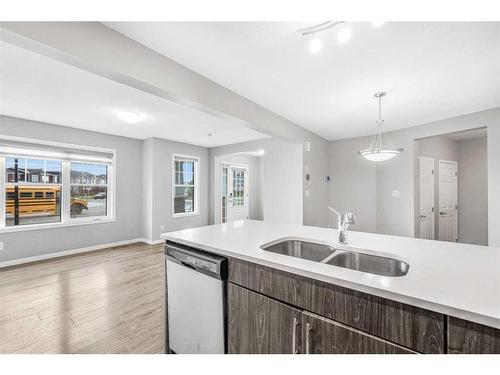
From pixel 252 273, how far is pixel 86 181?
4489mm

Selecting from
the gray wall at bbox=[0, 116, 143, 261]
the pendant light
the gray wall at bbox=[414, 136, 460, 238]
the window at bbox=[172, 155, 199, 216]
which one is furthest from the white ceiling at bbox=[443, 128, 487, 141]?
the gray wall at bbox=[0, 116, 143, 261]

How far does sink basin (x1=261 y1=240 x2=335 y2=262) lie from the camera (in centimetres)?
156

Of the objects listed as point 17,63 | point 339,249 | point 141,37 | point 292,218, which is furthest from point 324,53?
point 292,218

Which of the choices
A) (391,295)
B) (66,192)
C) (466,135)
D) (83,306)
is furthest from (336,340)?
(466,135)

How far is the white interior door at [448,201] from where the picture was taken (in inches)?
186

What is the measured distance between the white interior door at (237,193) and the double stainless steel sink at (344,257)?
15.8ft

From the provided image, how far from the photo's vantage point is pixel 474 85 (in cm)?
237

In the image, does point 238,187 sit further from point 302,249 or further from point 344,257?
point 344,257

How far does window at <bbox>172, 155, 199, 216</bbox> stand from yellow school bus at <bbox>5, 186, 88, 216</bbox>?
2.10 m

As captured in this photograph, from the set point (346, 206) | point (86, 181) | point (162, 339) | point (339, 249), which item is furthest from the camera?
point (346, 206)

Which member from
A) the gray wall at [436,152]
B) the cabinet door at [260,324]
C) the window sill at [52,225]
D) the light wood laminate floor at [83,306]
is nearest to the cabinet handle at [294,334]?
the cabinet door at [260,324]

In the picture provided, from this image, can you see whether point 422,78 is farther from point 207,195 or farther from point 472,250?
point 207,195

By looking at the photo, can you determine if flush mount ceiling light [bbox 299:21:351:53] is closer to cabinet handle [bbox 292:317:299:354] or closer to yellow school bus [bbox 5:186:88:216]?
cabinet handle [bbox 292:317:299:354]

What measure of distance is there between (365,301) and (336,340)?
218mm
